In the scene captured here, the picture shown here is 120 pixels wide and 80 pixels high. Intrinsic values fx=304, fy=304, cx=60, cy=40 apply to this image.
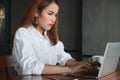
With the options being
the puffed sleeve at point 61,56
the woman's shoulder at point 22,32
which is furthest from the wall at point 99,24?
the woman's shoulder at point 22,32

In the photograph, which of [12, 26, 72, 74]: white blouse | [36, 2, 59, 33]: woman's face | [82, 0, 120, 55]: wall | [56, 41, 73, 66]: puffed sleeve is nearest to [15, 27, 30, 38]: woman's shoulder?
[12, 26, 72, 74]: white blouse

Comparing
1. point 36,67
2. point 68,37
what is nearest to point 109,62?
point 36,67

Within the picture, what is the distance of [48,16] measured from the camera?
75.1 inches

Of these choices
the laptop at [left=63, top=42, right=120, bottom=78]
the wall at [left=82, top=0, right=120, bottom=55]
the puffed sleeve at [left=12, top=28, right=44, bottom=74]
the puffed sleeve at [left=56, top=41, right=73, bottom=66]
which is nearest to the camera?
the laptop at [left=63, top=42, right=120, bottom=78]

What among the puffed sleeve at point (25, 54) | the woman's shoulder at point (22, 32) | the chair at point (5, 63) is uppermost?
the woman's shoulder at point (22, 32)

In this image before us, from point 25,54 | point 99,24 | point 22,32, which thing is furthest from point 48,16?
point 99,24

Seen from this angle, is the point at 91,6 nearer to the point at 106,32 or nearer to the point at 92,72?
the point at 106,32

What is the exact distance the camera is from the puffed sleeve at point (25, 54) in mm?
1756

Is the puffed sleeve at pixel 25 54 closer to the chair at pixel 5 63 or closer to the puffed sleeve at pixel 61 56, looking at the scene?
the chair at pixel 5 63

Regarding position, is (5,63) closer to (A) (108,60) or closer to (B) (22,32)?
(B) (22,32)

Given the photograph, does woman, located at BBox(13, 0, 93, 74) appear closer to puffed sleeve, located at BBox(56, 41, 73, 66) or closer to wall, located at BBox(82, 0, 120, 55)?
puffed sleeve, located at BBox(56, 41, 73, 66)

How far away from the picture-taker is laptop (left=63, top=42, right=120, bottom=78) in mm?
1619

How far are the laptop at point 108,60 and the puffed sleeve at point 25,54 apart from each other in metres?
0.25

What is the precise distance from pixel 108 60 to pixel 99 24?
9.08 ft
